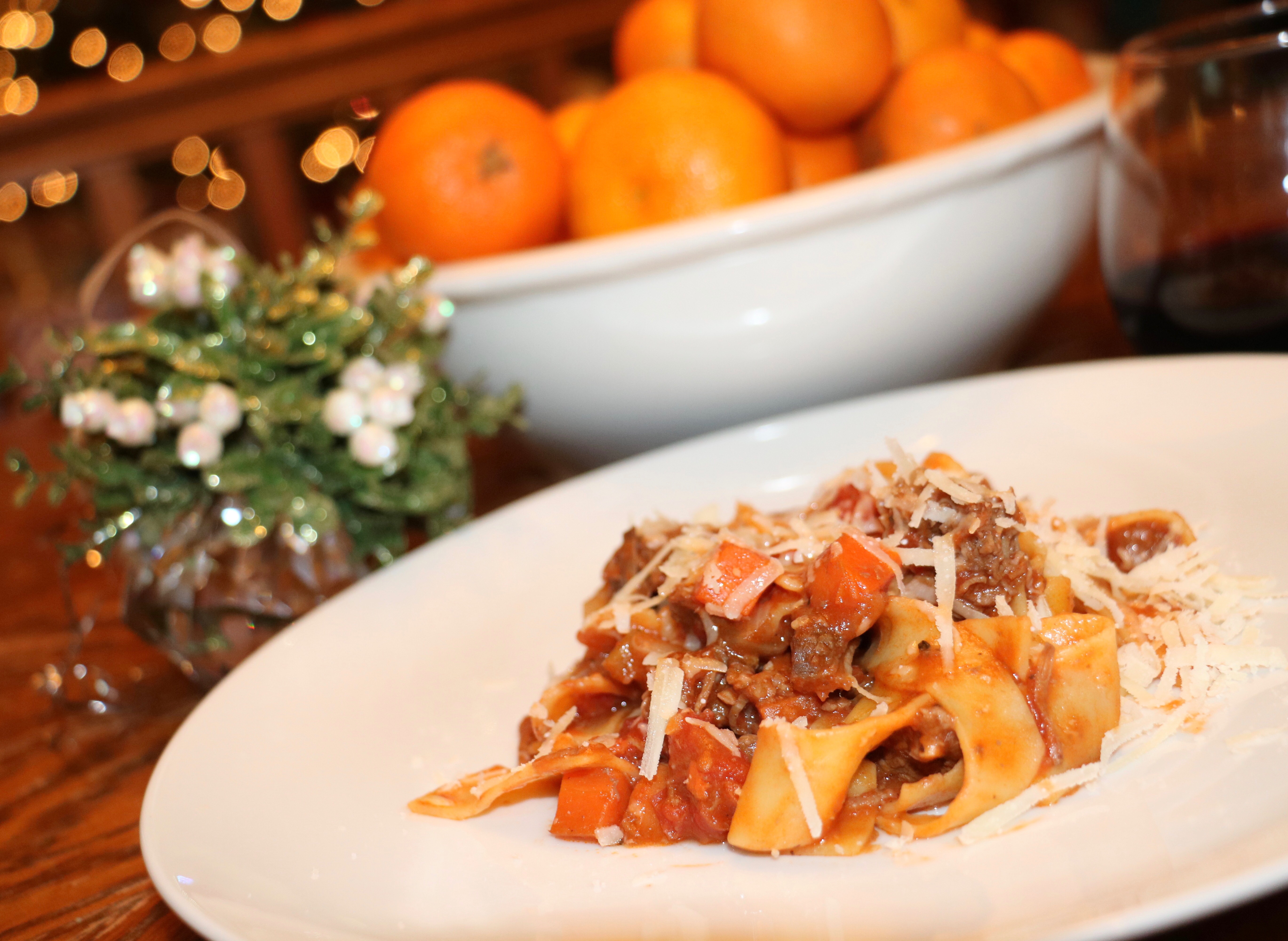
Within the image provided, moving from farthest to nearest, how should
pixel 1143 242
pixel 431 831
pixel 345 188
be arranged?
pixel 345 188, pixel 1143 242, pixel 431 831

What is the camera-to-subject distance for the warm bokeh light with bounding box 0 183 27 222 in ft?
15.8

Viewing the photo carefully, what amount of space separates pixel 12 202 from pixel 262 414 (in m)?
4.54

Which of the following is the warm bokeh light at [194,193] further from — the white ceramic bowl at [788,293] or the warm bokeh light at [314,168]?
the white ceramic bowl at [788,293]

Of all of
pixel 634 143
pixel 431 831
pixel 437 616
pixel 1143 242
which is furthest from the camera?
pixel 634 143

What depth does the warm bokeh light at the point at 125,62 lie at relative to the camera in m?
5.34

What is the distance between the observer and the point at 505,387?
61.0 inches

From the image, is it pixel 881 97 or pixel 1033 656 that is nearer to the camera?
pixel 1033 656

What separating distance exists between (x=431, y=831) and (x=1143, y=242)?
3.36ft

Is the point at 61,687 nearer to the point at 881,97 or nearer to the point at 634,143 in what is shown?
the point at 634,143

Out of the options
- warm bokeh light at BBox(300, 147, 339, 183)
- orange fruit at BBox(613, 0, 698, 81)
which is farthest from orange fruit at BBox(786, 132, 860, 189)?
warm bokeh light at BBox(300, 147, 339, 183)

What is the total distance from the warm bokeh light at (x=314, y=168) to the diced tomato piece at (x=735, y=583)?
5086mm

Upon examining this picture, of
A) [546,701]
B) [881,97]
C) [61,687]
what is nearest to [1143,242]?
[881,97]

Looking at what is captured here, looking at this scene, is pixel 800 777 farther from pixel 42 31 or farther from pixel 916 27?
pixel 42 31

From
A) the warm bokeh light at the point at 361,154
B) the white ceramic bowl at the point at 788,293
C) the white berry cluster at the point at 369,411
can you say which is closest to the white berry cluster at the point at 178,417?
the white berry cluster at the point at 369,411
